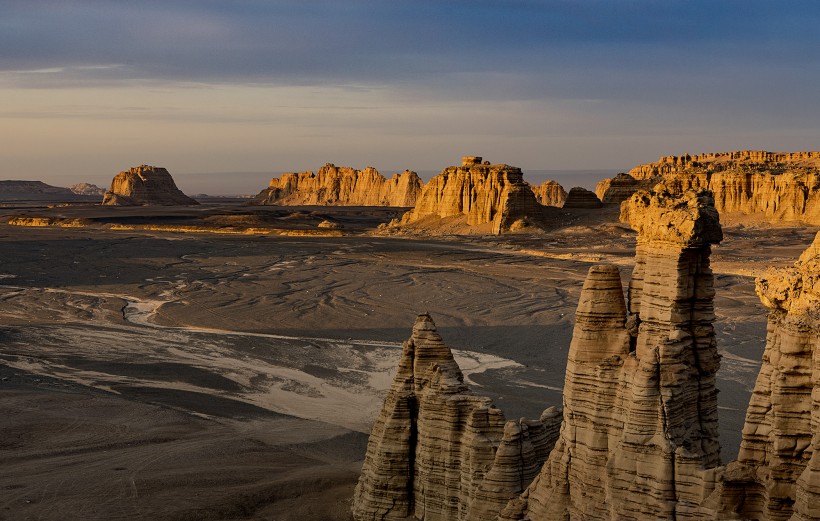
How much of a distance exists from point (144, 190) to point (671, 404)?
545 feet

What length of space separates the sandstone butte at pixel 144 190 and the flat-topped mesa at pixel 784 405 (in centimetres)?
16007

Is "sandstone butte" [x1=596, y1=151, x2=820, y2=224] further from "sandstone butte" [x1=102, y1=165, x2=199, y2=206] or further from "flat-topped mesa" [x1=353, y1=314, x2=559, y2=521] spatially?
"sandstone butte" [x1=102, y1=165, x2=199, y2=206]

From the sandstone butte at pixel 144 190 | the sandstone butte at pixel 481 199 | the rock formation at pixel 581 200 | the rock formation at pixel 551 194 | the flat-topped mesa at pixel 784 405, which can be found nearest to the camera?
the flat-topped mesa at pixel 784 405

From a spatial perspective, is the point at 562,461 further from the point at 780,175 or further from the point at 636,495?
the point at 780,175

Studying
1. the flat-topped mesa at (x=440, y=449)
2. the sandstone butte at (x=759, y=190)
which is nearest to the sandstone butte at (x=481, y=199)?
the sandstone butte at (x=759, y=190)

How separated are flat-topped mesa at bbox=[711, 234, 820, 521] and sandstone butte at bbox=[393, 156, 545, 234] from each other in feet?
229

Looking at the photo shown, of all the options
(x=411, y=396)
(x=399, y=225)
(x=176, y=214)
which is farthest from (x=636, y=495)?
(x=176, y=214)

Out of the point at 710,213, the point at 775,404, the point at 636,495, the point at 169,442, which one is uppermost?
the point at 710,213

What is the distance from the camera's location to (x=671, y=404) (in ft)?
30.4

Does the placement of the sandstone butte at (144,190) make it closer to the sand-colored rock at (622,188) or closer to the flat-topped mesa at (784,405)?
the sand-colored rock at (622,188)

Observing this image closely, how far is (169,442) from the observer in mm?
19703

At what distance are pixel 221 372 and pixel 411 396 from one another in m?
14.9

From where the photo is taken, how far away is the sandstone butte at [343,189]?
167 metres

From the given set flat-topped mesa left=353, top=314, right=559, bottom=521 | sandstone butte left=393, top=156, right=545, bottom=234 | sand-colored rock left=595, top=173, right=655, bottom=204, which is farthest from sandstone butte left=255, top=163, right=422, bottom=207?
flat-topped mesa left=353, top=314, right=559, bottom=521
